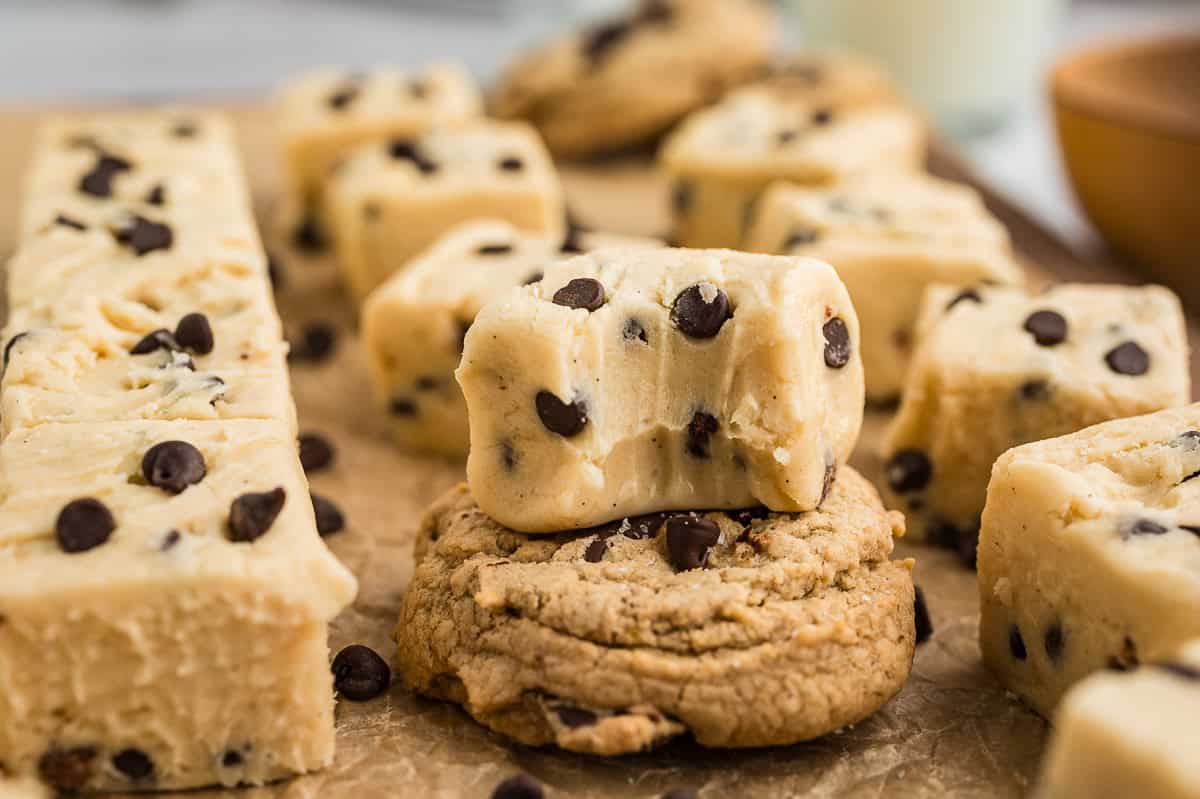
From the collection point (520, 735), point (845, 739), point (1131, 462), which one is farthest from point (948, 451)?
point (520, 735)

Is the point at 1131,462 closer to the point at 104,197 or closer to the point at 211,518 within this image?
the point at 211,518

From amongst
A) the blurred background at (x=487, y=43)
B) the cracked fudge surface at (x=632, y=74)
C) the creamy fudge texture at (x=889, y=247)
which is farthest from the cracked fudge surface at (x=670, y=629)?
the cracked fudge surface at (x=632, y=74)

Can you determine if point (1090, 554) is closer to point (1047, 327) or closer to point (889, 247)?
point (1047, 327)

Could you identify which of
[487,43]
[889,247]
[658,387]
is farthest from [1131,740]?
[487,43]

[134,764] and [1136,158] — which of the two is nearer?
[134,764]

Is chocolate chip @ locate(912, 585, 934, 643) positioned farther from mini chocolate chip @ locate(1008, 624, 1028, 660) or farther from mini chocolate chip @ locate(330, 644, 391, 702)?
mini chocolate chip @ locate(330, 644, 391, 702)

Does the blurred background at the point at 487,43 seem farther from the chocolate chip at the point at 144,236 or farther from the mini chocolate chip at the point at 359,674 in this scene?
the mini chocolate chip at the point at 359,674
